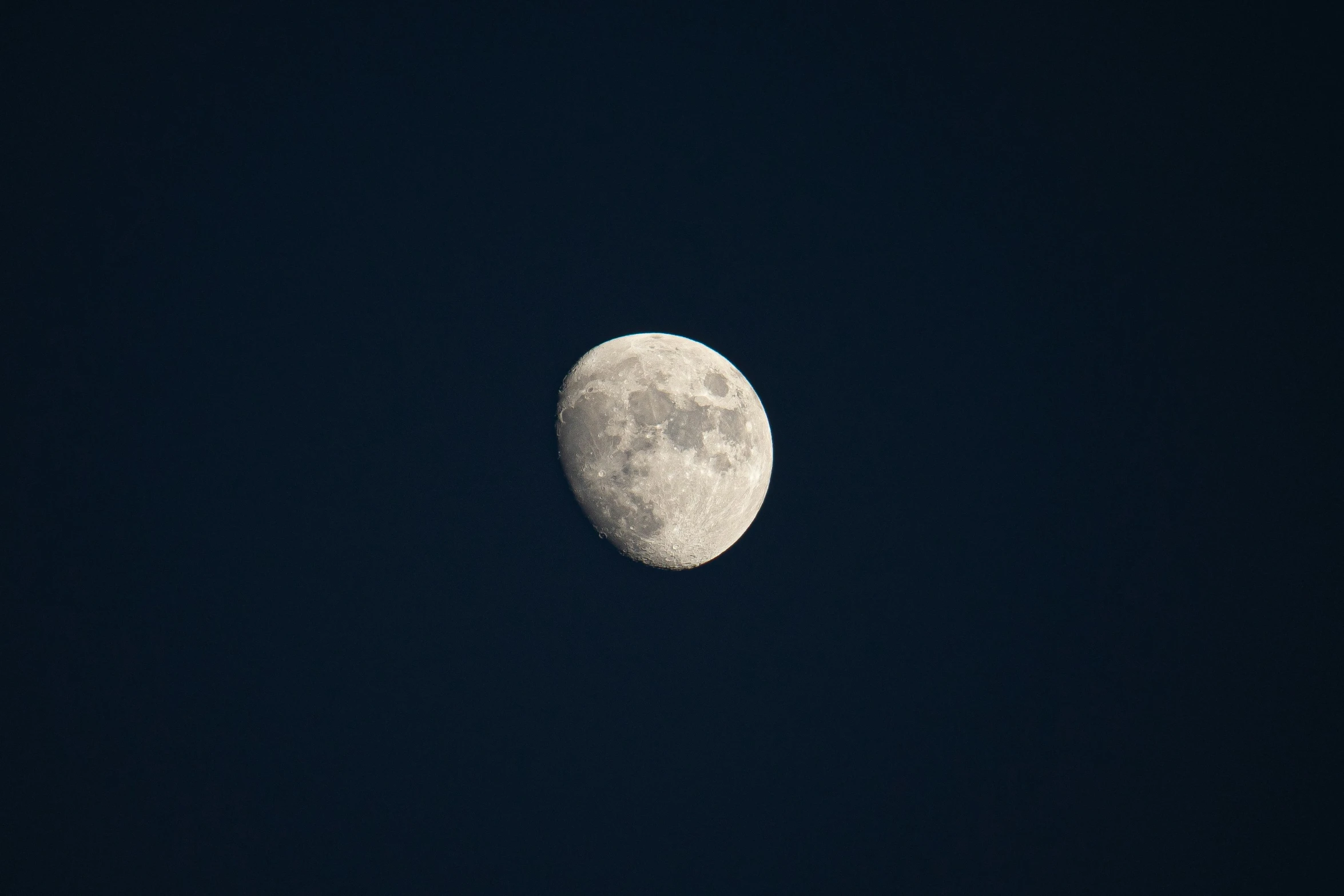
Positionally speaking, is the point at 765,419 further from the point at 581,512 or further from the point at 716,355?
the point at 581,512

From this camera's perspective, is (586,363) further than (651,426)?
Yes

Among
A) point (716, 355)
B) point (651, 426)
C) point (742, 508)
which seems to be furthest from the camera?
point (716, 355)

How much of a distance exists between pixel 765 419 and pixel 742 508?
759 mm

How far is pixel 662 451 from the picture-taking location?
4.64m

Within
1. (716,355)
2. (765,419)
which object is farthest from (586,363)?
(765,419)

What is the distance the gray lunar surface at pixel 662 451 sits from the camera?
4.67m

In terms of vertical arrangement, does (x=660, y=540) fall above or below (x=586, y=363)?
below

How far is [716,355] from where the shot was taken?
211 inches

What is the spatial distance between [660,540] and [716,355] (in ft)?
4.87

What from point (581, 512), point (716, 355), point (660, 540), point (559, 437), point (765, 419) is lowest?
point (660, 540)

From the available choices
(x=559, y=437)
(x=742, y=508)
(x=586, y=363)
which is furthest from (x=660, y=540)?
(x=586, y=363)

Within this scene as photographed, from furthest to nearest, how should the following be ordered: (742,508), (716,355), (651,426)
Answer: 1. (716,355)
2. (742,508)
3. (651,426)

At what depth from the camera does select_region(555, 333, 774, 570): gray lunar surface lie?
4.67 metres

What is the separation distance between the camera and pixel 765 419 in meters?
5.36
